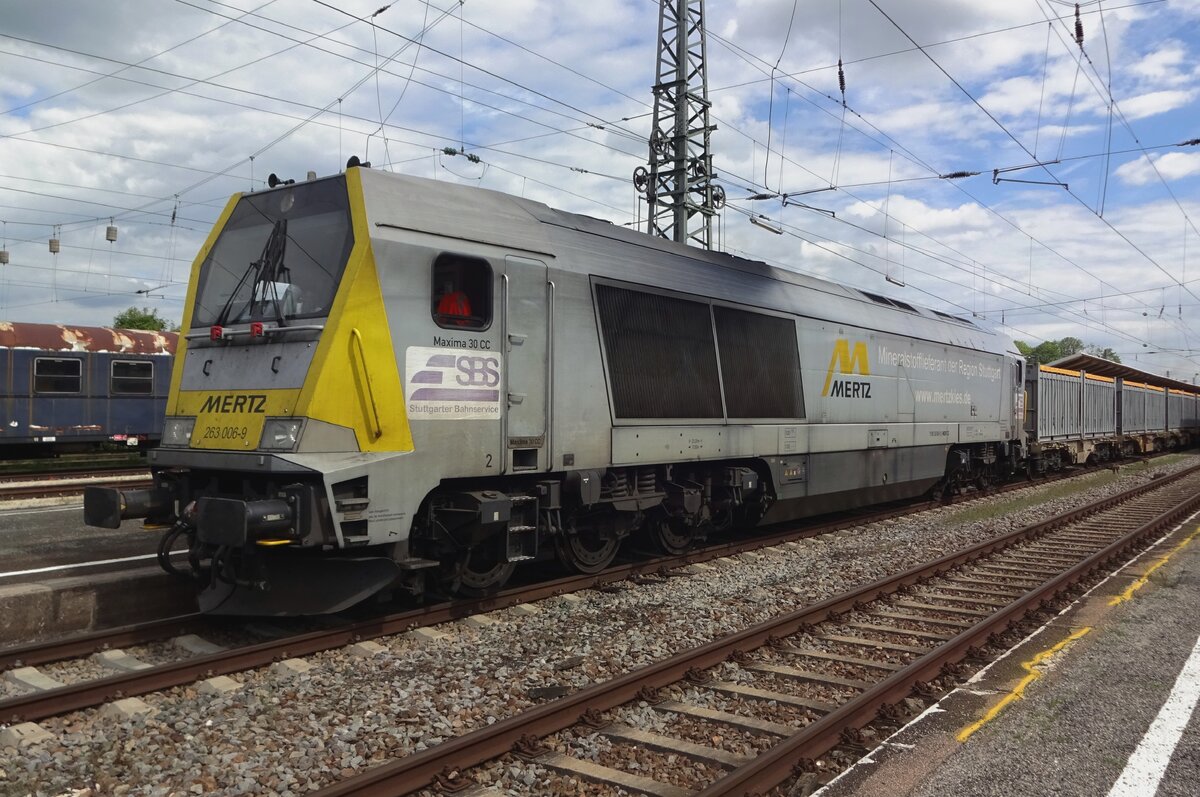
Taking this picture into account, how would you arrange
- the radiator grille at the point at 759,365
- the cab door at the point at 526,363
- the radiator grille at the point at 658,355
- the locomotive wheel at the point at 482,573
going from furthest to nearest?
the radiator grille at the point at 759,365 → the radiator grille at the point at 658,355 → the locomotive wheel at the point at 482,573 → the cab door at the point at 526,363

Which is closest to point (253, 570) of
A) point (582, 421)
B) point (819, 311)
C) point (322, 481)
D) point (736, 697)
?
point (322, 481)

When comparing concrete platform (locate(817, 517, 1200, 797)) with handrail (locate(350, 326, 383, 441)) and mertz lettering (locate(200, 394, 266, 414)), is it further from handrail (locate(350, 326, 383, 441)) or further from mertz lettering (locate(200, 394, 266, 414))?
mertz lettering (locate(200, 394, 266, 414))

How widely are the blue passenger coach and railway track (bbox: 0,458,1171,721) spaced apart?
1543cm

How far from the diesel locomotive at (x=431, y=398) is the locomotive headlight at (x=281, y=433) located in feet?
0.05

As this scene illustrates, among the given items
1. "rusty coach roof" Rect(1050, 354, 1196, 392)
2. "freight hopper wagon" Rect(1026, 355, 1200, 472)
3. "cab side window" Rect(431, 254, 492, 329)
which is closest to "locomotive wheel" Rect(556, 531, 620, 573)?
"cab side window" Rect(431, 254, 492, 329)

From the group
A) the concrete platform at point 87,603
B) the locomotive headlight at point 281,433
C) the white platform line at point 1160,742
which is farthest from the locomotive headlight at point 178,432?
the white platform line at point 1160,742

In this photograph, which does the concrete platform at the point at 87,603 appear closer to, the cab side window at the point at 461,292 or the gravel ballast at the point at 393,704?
the gravel ballast at the point at 393,704

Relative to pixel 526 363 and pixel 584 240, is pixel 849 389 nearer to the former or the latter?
pixel 584 240

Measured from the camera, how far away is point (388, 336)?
6.74 meters

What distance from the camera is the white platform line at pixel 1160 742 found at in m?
4.41

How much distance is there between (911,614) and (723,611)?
1.78 metres

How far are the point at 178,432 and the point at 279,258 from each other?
1720 millimetres

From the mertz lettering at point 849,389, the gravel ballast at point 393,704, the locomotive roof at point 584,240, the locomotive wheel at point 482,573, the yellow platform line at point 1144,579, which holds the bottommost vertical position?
the gravel ballast at point 393,704

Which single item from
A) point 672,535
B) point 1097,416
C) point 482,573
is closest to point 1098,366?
point 1097,416
